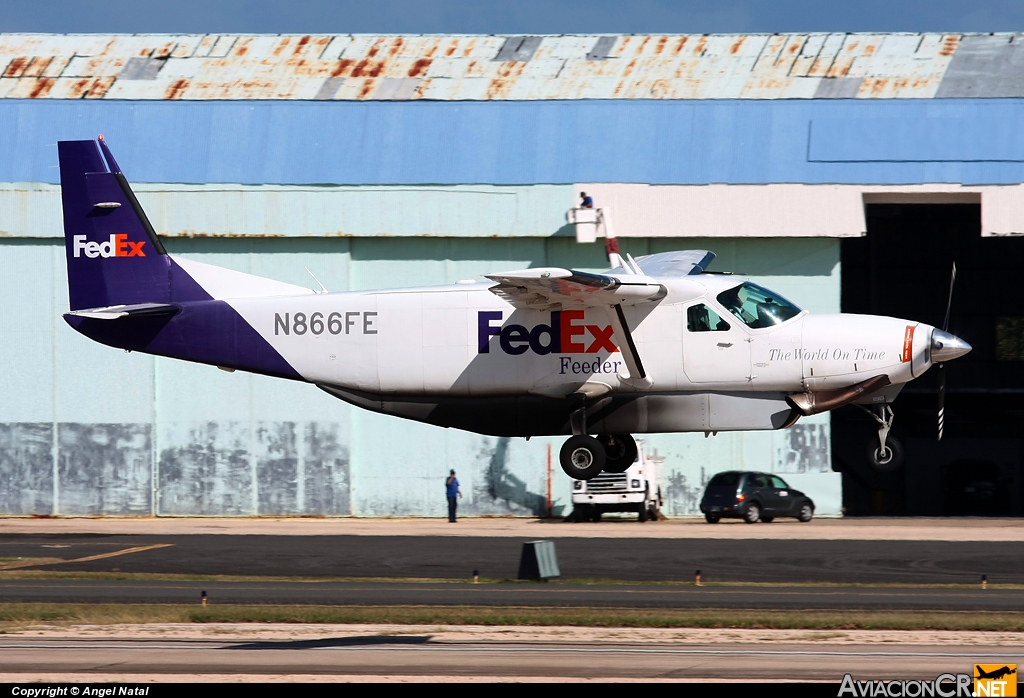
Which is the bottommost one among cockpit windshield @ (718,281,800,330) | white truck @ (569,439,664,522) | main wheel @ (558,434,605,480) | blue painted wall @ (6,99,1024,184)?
white truck @ (569,439,664,522)

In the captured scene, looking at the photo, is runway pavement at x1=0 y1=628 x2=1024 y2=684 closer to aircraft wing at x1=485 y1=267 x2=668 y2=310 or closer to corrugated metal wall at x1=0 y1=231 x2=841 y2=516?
aircraft wing at x1=485 y1=267 x2=668 y2=310

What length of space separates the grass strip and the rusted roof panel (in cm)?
2138

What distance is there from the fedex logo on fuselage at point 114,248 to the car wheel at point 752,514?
26030mm

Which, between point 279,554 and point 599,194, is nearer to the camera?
point 279,554

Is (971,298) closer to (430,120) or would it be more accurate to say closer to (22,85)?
(430,120)

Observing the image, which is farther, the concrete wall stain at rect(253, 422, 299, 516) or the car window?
the concrete wall stain at rect(253, 422, 299, 516)

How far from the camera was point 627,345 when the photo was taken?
1933 cm

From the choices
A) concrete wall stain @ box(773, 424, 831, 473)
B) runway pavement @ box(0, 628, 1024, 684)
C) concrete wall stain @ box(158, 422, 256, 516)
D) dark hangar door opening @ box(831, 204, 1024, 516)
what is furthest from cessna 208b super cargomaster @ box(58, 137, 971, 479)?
dark hangar door opening @ box(831, 204, 1024, 516)

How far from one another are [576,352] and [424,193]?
967 inches

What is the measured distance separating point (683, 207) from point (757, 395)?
2294 cm

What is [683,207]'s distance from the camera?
1650 inches

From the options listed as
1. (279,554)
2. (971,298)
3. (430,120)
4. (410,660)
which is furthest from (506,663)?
(971,298)

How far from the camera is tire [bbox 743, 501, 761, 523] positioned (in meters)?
42.3

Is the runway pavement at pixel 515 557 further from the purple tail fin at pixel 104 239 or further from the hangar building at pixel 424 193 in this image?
the purple tail fin at pixel 104 239
